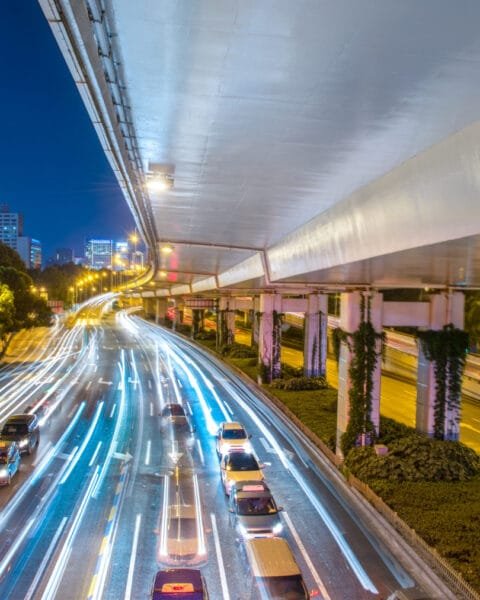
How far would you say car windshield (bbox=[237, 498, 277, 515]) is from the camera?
14.2 meters

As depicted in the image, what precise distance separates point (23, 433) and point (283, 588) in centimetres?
1372

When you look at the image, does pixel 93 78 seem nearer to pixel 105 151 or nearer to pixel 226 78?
pixel 226 78

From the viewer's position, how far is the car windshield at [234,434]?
20.8 meters

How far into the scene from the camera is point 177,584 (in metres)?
10.1

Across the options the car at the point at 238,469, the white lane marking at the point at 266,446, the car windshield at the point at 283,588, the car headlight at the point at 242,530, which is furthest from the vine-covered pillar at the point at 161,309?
the car windshield at the point at 283,588

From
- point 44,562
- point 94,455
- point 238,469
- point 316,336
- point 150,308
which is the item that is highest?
point 316,336

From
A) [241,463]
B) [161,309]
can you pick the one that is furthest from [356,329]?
[161,309]

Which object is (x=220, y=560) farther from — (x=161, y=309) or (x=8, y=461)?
(x=161, y=309)

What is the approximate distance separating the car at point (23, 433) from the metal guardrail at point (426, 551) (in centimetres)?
1282

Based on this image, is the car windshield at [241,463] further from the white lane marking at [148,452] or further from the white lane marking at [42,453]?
the white lane marking at [42,453]

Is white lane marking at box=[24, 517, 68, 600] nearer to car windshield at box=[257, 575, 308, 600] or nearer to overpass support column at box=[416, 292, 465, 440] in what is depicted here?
car windshield at box=[257, 575, 308, 600]

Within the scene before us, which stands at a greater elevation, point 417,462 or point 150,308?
point 150,308

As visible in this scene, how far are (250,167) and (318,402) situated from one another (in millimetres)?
22075

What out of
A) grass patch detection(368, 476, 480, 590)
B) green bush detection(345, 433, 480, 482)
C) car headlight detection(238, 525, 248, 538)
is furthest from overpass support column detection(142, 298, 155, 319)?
car headlight detection(238, 525, 248, 538)
